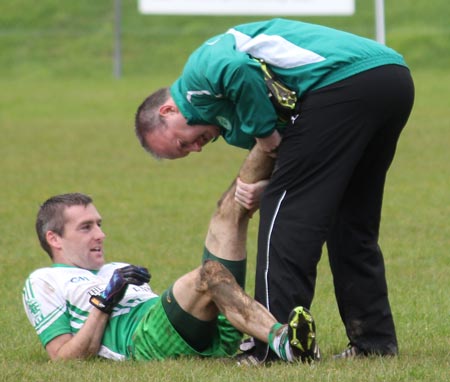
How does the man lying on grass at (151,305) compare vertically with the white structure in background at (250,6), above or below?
below

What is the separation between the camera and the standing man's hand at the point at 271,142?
5.81 meters

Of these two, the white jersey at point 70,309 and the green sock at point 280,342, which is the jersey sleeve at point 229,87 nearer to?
the green sock at point 280,342

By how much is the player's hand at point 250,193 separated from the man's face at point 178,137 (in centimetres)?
30

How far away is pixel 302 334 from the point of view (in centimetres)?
554

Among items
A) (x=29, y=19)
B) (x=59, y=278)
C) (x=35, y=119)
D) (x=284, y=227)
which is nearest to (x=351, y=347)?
(x=284, y=227)

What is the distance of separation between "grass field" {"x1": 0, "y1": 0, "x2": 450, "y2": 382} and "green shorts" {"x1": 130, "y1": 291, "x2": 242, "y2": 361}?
0.16m

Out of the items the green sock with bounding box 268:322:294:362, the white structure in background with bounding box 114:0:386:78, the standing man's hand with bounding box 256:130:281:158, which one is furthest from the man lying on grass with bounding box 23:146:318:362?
the white structure in background with bounding box 114:0:386:78

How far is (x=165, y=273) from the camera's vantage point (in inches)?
375

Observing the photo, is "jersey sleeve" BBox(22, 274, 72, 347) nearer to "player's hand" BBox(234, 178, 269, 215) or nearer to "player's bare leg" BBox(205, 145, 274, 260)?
"player's bare leg" BBox(205, 145, 274, 260)

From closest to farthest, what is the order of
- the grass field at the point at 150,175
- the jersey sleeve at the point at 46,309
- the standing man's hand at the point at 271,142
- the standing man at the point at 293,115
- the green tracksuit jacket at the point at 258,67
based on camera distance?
the green tracksuit jacket at the point at 258,67, the standing man at the point at 293,115, the standing man's hand at the point at 271,142, the grass field at the point at 150,175, the jersey sleeve at the point at 46,309

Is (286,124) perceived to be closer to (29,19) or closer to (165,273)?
(165,273)

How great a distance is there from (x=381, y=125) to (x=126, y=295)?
1764mm

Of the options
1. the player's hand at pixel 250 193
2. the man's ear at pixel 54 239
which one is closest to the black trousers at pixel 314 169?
the player's hand at pixel 250 193

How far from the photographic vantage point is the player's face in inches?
265
